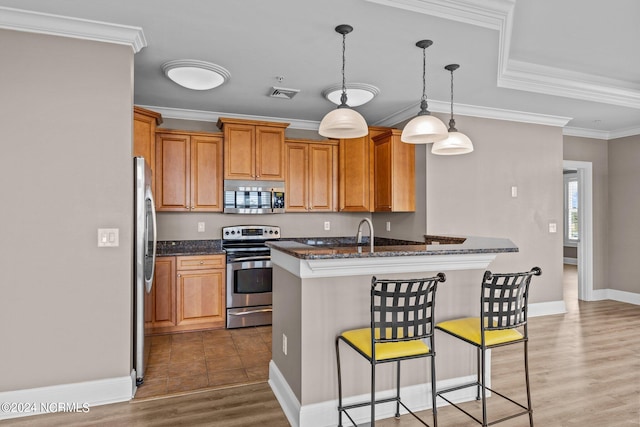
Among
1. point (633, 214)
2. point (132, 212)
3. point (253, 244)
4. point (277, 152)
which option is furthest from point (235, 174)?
point (633, 214)

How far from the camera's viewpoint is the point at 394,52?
10.2ft

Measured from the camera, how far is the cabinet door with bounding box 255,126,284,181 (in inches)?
187

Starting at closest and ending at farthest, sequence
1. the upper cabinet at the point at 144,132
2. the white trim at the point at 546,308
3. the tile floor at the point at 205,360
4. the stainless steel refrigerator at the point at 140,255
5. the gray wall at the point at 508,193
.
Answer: the stainless steel refrigerator at the point at 140,255 < the tile floor at the point at 205,360 < the upper cabinet at the point at 144,132 < the gray wall at the point at 508,193 < the white trim at the point at 546,308

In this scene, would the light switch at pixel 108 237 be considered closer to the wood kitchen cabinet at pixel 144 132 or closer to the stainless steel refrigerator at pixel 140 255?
the stainless steel refrigerator at pixel 140 255

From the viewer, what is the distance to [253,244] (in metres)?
5.02

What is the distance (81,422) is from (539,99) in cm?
512

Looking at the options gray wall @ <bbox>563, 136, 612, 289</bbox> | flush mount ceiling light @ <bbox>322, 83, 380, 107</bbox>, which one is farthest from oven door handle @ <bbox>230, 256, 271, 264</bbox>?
gray wall @ <bbox>563, 136, 612, 289</bbox>

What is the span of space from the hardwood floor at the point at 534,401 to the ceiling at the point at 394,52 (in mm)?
2630

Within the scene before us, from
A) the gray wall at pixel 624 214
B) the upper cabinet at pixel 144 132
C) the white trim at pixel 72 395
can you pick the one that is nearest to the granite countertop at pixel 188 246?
the upper cabinet at pixel 144 132

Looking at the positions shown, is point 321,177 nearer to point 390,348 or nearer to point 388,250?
point 388,250

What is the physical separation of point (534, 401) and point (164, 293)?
3591 millimetres

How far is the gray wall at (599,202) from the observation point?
5.89m

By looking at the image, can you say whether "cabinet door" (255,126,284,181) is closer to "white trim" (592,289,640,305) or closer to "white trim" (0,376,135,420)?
"white trim" (0,376,135,420)

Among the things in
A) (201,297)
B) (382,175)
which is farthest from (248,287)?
(382,175)
